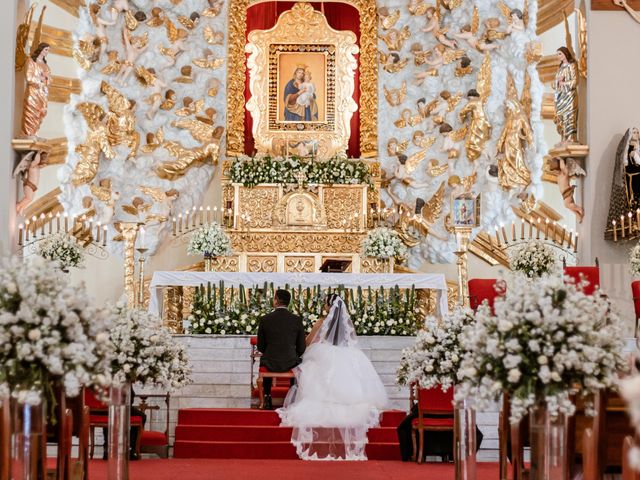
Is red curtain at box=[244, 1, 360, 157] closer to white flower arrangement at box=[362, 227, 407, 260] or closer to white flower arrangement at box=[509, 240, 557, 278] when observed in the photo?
white flower arrangement at box=[362, 227, 407, 260]

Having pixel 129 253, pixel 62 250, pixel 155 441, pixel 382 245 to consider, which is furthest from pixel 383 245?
pixel 155 441

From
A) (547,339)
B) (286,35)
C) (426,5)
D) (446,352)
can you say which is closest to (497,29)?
(426,5)

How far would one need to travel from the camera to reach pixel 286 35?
64.2ft

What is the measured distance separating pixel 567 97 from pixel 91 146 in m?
7.99

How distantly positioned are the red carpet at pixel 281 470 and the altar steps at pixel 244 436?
0.33m

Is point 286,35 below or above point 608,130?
above

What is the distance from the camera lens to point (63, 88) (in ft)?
61.4

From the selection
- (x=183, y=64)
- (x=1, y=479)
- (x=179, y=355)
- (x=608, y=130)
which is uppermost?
(x=183, y=64)

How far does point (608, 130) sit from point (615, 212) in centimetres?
124

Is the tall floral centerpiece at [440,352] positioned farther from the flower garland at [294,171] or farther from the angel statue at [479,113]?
the angel statue at [479,113]

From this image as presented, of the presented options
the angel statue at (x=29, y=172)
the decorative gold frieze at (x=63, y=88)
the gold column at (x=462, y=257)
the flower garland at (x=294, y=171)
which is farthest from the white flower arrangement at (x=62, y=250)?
the gold column at (x=462, y=257)

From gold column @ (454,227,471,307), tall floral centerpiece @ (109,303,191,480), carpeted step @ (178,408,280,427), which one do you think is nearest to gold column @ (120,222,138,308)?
carpeted step @ (178,408,280,427)

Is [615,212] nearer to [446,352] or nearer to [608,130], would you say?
[608,130]

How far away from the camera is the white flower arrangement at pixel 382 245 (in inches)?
689
